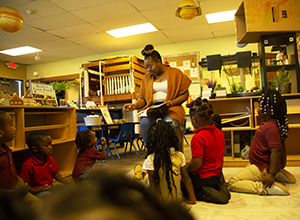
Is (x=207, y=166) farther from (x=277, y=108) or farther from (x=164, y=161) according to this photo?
(x=277, y=108)

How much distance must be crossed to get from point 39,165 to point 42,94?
116cm

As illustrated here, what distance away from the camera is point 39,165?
2215 millimetres

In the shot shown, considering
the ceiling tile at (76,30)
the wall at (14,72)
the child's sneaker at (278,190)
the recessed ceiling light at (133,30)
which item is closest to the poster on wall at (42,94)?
the child's sneaker at (278,190)

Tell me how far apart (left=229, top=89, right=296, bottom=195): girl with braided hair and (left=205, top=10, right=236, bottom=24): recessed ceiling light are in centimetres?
362

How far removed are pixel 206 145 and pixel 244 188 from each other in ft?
1.96

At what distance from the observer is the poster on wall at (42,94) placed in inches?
117

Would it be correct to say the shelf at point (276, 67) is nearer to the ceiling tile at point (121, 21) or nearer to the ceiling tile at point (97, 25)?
the ceiling tile at point (97, 25)

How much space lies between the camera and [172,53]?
770 centimetres

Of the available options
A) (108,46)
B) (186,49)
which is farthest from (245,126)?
(108,46)

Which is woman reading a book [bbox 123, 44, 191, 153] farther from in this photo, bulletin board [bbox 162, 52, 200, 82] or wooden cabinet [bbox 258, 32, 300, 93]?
bulletin board [bbox 162, 52, 200, 82]

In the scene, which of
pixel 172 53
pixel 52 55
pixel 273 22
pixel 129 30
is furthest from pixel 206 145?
pixel 52 55

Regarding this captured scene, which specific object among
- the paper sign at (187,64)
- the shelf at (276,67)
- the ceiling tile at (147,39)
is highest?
the ceiling tile at (147,39)

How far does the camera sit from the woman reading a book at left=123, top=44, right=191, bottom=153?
2.28 m

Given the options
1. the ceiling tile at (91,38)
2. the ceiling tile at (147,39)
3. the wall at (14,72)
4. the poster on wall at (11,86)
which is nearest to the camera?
the ceiling tile at (91,38)
